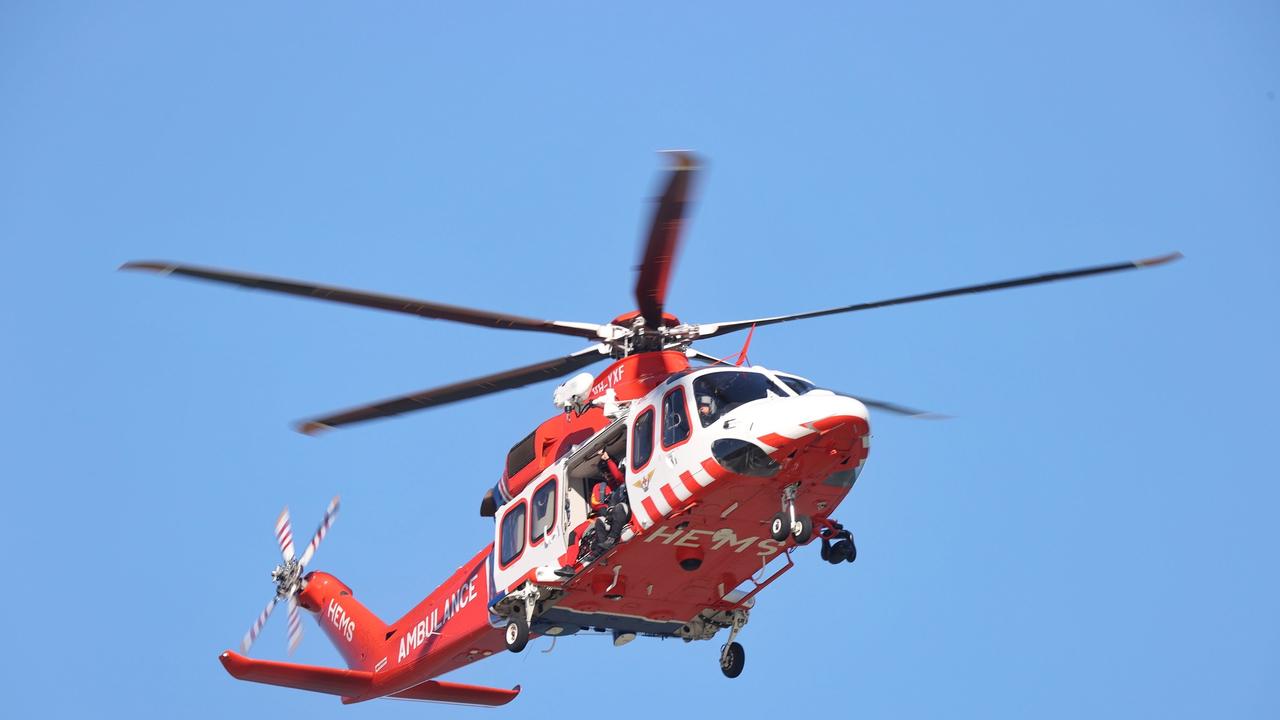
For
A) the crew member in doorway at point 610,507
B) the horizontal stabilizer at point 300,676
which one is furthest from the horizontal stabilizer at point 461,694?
the crew member in doorway at point 610,507

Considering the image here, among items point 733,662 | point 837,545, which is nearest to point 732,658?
A: point 733,662

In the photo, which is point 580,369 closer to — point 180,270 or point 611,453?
point 611,453

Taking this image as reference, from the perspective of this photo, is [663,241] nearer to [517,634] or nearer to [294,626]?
[517,634]

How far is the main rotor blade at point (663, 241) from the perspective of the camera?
1435 centimetres

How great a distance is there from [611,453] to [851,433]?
3.53 metres

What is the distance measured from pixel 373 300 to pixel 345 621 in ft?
28.4

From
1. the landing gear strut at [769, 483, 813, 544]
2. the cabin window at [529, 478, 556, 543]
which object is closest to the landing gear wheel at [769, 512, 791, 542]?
the landing gear strut at [769, 483, 813, 544]

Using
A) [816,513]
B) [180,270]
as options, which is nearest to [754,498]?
[816,513]

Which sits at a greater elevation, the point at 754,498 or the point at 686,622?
the point at 754,498

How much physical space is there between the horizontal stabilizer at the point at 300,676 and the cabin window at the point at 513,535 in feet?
13.3

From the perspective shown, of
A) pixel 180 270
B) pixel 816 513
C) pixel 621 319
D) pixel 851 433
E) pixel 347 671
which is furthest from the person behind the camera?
pixel 347 671

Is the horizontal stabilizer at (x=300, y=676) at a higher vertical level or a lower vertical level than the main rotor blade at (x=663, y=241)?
lower

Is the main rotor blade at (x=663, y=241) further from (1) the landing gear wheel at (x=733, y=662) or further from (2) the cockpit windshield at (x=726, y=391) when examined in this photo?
(1) the landing gear wheel at (x=733, y=662)

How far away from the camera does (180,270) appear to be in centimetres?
1541
